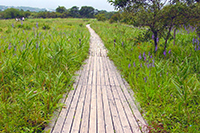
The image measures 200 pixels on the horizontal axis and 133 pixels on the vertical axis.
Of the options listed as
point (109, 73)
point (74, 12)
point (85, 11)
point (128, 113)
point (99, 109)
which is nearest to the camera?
point (128, 113)

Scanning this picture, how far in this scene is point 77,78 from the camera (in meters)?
4.17

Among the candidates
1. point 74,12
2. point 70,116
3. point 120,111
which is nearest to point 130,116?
point 120,111

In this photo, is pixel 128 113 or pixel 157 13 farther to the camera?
pixel 157 13

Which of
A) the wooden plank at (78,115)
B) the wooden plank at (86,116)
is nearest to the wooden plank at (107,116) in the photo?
the wooden plank at (86,116)

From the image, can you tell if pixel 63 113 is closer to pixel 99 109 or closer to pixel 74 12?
pixel 99 109

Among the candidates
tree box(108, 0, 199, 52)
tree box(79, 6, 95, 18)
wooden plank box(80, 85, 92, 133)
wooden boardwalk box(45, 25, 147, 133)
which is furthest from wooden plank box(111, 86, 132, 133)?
tree box(79, 6, 95, 18)

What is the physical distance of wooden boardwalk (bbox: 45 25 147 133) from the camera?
227cm

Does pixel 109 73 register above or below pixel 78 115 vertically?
above

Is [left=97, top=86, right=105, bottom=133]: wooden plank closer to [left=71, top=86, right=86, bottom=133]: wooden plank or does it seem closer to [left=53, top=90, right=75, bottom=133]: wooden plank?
[left=71, top=86, right=86, bottom=133]: wooden plank

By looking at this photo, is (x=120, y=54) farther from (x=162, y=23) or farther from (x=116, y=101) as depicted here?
(x=116, y=101)

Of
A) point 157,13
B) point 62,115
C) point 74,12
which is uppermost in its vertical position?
point 74,12

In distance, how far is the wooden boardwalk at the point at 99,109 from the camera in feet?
7.44

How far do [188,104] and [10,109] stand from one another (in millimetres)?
3011

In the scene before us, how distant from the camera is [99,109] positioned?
2721mm
